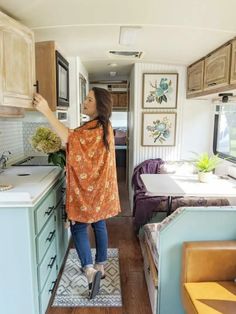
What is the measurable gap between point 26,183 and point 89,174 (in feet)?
1.43

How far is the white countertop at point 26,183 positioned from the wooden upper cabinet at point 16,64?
0.53m

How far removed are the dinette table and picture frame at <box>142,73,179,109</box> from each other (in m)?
1.20

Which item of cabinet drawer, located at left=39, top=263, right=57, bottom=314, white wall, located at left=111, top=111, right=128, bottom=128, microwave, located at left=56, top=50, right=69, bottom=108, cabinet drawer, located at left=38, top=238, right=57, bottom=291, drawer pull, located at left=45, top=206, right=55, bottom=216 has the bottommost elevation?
cabinet drawer, located at left=39, top=263, right=57, bottom=314

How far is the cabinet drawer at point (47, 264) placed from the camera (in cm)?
174

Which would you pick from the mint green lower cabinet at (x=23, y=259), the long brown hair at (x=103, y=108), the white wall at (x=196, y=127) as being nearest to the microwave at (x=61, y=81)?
the long brown hair at (x=103, y=108)

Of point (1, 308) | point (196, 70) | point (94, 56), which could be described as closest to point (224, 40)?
point (196, 70)

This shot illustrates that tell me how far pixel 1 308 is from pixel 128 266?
1.20 metres

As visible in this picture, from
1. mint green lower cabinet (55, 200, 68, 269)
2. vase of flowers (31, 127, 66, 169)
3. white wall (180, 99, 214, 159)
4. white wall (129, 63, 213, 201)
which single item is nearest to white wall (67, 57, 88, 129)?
white wall (129, 63, 213, 201)

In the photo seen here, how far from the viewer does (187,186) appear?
2.51m

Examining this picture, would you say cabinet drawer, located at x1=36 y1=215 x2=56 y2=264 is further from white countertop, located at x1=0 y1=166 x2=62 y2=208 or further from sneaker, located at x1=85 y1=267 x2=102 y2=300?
sneaker, located at x1=85 y1=267 x2=102 y2=300

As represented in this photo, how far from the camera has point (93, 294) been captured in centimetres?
204

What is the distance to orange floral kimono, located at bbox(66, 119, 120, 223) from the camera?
74.2 inches

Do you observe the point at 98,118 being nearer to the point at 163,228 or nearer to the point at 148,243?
the point at 163,228

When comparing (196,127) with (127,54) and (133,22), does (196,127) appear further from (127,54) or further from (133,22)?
(133,22)
